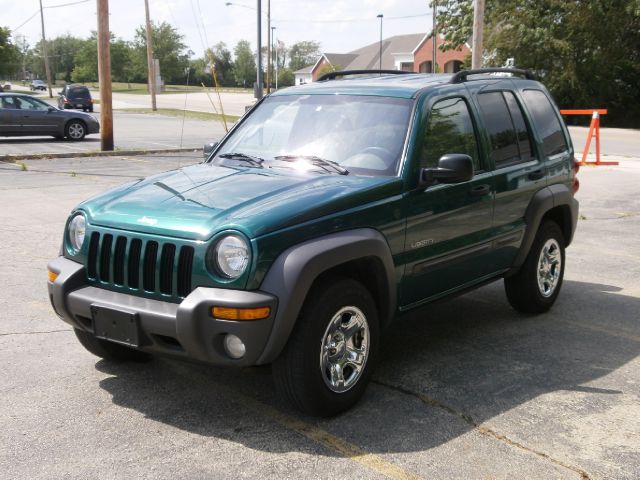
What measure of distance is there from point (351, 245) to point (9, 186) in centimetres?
1069

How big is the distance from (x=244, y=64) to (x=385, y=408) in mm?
113288

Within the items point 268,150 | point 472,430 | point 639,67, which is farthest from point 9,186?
point 639,67

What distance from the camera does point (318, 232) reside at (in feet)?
13.3

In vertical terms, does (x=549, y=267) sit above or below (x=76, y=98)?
below

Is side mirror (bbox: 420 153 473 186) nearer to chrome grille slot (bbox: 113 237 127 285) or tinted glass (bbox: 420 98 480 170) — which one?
tinted glass (bbox: 420 98 480 170)

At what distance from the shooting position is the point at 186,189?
4.54 metres

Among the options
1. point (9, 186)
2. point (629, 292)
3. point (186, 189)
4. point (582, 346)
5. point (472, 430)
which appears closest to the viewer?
point (472, 430)

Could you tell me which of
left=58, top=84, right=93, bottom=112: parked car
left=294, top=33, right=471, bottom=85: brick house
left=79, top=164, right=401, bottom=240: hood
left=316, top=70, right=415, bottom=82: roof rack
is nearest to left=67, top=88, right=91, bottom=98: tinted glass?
left=58, top=84, right=93, bottom=112: parked car

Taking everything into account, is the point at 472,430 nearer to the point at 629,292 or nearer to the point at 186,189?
the point at 186,189

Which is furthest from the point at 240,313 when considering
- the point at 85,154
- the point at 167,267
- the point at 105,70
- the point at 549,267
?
the point at 105,70

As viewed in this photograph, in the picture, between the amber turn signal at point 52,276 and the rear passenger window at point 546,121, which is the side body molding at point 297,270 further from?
the rear passenger window at point 546,121

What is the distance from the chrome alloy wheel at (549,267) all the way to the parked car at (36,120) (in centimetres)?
1983

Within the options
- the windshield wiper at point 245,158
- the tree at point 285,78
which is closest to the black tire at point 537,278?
the windshield wiper at point 245,158

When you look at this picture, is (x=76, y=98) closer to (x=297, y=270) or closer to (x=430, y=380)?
(x=430, y=380)
